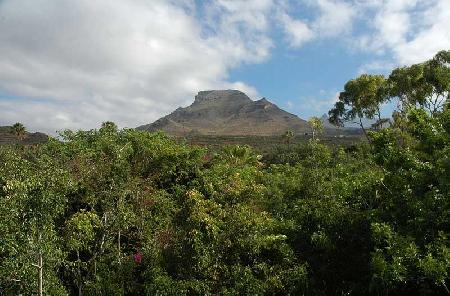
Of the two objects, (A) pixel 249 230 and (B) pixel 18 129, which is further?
(B) pixel 18 129

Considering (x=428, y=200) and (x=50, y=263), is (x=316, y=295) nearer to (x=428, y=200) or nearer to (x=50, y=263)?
(x=428, y=200)

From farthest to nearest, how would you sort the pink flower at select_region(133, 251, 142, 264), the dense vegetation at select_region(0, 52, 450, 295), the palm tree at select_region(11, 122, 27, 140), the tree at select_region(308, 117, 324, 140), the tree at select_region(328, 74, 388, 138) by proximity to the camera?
the palm tree at select_region(11, 122, 27, 140)
the tree at select_region(308, 117, 324, 140)
the tree at select_region(328, 74, 388, 138)
the pink flower at select_region(133, 251, 142, 264)
the dense vegetation at select_region(0, 52, 450, 295)

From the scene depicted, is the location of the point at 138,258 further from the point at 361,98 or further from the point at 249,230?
the point at 361,98

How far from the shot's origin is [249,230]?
1502cm

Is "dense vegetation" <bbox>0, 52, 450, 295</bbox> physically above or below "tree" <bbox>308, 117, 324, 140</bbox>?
below

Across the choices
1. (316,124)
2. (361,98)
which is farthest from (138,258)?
(316,124)

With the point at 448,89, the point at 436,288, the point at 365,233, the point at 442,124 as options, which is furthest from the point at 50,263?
the point at 448,89

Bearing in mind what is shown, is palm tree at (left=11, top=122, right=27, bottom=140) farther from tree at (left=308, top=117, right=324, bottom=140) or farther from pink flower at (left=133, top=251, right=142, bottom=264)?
pink flower at (left=133, top=251, right=142, bottom=264)

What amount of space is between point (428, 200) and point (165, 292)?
8.21 m

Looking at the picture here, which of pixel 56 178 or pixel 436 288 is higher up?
pixel 56 178

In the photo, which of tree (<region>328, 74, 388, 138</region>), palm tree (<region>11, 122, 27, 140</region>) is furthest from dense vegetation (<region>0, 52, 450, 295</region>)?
palm tree (<region>11, 122, 27, 140</region>)

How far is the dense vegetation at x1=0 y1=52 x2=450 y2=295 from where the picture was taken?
1318 cm

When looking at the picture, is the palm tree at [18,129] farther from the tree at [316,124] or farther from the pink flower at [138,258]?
the pink flower at [138,258]

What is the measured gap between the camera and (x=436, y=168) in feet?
45.4
